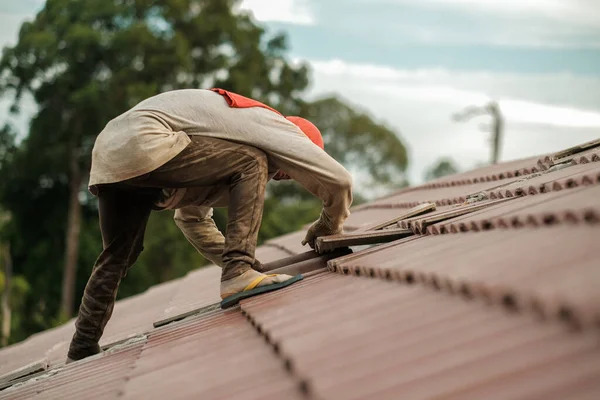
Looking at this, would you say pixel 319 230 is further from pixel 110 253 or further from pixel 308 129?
pixel 110 253

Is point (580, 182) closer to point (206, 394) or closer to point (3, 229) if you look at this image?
point (206, 394)

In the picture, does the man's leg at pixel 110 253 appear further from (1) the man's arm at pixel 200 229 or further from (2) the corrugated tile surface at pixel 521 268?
(2) the corrugated tile surface at pixel 521 268

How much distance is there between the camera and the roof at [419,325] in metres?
1.36

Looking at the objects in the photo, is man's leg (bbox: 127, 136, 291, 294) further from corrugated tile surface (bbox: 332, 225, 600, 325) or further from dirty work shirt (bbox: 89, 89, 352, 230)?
corrugated tile surface (bbox: 332, 225, 600, 325)

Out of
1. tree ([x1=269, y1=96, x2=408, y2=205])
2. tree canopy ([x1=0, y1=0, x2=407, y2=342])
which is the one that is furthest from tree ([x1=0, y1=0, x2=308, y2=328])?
tree ([x1=269, y1=96, x2=408, y2=205])

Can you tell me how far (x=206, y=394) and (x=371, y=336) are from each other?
1.42 ft

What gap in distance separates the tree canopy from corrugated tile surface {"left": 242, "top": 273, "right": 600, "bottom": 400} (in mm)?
23206

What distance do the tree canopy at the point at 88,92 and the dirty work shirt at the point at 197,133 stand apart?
2186 centimetres

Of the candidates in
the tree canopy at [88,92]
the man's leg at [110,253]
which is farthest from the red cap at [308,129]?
the tree canopy at [88,92]

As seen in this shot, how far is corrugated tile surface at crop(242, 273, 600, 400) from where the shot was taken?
1270 millimetres

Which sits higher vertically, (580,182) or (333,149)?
(580,182)

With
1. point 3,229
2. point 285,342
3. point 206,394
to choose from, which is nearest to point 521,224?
point 285,342

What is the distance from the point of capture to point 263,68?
2816cm

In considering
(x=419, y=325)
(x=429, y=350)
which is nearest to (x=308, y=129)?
(x=419, y=325)
